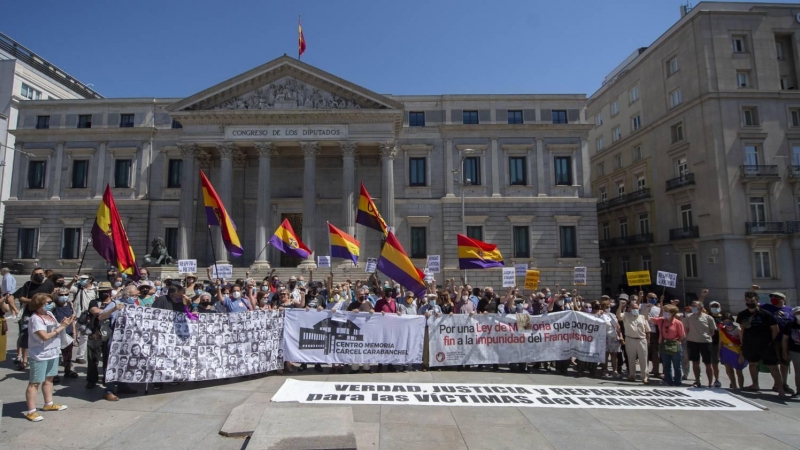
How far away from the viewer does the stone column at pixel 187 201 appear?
3172cm

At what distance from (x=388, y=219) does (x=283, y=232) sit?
13520mm

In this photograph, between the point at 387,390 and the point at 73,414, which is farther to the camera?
the point at 387,390

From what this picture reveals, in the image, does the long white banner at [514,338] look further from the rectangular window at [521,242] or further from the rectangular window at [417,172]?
the rectangular window at [417,172]

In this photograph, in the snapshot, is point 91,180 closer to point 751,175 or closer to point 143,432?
point 143,432

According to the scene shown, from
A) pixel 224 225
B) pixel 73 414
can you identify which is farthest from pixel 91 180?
pixel 73 414

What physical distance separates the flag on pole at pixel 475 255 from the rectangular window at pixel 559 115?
24262 mm

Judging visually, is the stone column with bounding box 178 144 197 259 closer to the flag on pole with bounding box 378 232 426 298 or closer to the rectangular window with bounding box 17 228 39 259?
the rectangular window with bounding box 17 228 39 259

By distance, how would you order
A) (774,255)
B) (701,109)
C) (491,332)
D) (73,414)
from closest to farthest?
(73,414)
(491,332)
(774,255)
(701,109)

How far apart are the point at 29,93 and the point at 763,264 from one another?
231 ft

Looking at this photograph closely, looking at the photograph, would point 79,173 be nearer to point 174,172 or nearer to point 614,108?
point 174,172

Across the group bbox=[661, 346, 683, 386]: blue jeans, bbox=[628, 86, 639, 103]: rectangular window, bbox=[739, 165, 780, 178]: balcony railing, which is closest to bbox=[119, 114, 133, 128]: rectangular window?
bbox=[661, 346, 683, 386]: blue jeans

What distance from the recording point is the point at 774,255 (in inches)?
1243

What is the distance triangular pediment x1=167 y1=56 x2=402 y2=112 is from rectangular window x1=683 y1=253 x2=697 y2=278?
2536cm

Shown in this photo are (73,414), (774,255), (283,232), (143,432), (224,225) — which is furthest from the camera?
(774,255)
